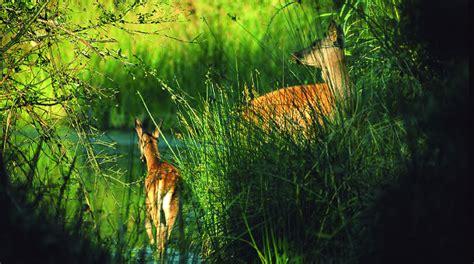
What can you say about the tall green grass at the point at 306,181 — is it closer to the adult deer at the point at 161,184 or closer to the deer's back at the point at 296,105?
the deer's back at the point at 296,105

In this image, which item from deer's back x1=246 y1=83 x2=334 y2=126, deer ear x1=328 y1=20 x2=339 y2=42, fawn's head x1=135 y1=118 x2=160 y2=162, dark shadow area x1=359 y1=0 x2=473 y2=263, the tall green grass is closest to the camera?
dark shadow area x1=359 y1=0 x2=473 y2=263

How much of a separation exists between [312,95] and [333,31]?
1134 mm

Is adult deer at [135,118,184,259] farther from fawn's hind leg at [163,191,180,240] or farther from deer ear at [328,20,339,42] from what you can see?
deer ear at [328,20,339,42]

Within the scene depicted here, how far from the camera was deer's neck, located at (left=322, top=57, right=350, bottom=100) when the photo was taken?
17.9 feet

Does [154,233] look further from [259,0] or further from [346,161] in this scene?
[259,0]

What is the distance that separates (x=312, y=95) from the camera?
Answer: 5.57 metres

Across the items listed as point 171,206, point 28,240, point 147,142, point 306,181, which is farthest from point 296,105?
point 28,240

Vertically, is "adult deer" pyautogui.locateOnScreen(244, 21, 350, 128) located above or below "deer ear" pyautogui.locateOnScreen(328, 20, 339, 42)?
below

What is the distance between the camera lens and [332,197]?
4.84m

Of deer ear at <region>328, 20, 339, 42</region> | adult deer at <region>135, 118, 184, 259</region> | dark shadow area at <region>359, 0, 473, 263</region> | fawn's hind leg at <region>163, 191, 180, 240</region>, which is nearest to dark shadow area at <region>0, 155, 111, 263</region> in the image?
dark shadow area at <region>359, 0, 473, 263</region>

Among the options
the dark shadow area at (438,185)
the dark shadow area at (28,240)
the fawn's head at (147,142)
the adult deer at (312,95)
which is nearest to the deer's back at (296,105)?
the adult deer at (312,95)

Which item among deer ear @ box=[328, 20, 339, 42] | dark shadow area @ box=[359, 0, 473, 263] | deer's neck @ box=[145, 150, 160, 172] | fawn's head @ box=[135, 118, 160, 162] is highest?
deer ear @ box=[328, 20, 339, 42]

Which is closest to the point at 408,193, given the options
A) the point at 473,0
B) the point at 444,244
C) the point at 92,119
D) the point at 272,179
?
the point at 444,244

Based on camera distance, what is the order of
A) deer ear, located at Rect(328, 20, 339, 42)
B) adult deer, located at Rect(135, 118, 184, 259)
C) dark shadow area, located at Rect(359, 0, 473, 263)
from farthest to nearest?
1. deer ear, located at Rect(328, 20, 339, 42)
2. adult deer, located at Rect(135, 118, 184, 259)
3. dark shadow area, located at Rect(359, 0, 473, 263)
